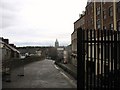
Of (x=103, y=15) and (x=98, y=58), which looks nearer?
(x=98, y=58)

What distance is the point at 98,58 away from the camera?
7965 mm

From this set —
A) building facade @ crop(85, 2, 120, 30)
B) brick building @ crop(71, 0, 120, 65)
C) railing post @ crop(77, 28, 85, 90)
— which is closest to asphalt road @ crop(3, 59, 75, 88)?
brick building @ crop(71, 0, 120, 65)

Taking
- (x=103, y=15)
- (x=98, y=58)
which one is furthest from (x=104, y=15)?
(x=98, y=58)

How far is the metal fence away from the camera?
25.7 feet

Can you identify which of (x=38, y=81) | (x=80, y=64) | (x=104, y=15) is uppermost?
(x=104, y=15)

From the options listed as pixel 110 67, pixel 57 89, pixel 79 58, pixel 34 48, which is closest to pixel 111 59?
Answer: pixel 110 67

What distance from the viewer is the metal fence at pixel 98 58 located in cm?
783

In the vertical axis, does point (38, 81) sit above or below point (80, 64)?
below

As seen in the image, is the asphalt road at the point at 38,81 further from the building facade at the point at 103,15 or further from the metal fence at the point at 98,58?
the metal fence at the point at 98,58

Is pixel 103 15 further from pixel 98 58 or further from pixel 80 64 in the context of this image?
pixel 80 64

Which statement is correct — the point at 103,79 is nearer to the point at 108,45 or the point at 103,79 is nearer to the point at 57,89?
the point at 108,45

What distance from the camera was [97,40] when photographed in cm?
796

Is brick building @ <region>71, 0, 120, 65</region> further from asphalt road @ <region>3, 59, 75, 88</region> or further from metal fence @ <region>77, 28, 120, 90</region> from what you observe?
metal fence @ <region>77, 28, 120, 90</region>

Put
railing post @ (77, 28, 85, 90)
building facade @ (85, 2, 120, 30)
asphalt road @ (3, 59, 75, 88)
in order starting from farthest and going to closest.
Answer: building facade @ (85, 2, 120, 30) → asphalt road @ (3, 59, 75, 88) → railing post @ (77, 28, 85, 90)
